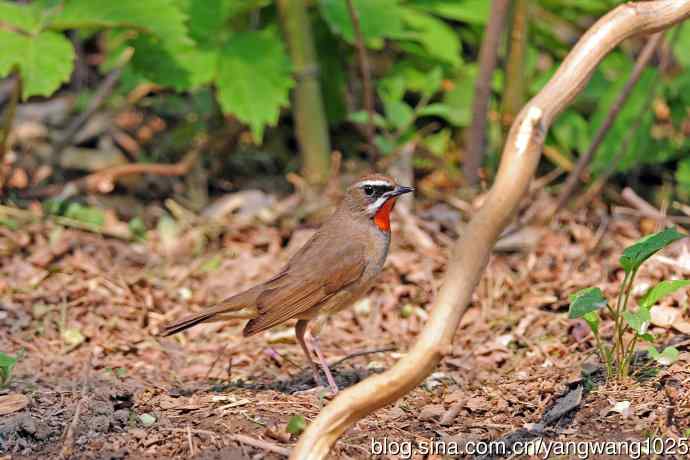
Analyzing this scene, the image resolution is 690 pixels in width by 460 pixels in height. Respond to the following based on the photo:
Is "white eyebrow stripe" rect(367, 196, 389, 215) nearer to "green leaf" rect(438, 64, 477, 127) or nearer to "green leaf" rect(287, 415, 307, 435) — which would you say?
"green leaf" rect(287, 415, 307, 435)

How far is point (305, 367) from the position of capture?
5738 millimetres

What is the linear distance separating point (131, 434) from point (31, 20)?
3.16m

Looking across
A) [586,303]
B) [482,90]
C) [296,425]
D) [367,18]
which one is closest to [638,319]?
[586,303]

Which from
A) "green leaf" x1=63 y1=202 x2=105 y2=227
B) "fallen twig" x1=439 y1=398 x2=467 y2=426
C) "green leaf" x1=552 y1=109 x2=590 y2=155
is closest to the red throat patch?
"fallen twig" x1=439 y1=398 x2=467 y2=426

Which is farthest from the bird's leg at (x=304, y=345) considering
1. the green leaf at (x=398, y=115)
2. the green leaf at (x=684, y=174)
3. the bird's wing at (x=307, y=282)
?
the green leaf at (x=684, y=174)

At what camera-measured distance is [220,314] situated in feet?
17.3

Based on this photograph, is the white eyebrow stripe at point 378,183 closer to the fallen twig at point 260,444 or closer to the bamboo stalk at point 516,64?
the bamboo stalk at point 516,64

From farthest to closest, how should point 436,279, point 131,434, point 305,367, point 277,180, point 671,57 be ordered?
point 277,180, point 671,57, point 436,279, point 305,367, point 131,434

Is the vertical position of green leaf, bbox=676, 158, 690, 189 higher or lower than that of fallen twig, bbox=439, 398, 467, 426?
higher

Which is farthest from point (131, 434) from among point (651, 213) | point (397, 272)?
point (651, 213)

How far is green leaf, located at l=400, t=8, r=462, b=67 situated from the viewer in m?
7.61

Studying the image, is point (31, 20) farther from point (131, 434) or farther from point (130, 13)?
point (131, 434)

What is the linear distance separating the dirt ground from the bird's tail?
0.33 metres

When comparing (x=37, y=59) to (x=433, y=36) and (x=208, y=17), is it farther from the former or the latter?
(x=433, y=36)
